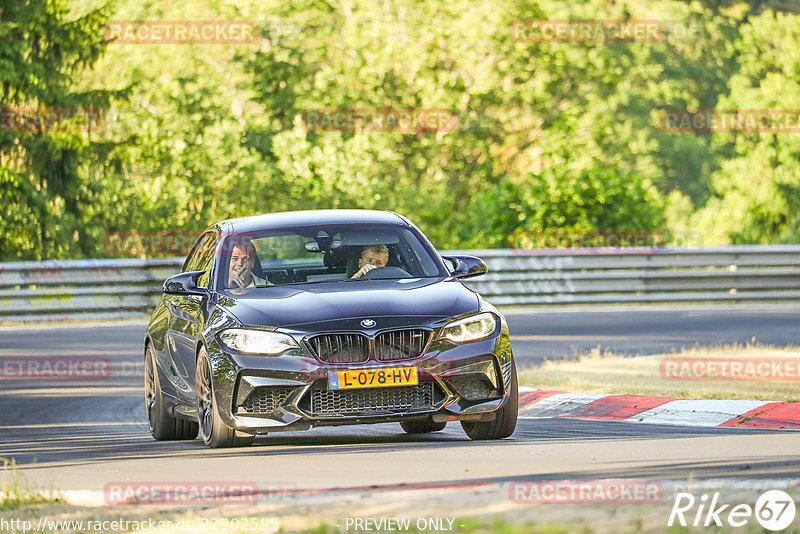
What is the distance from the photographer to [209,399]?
370 inches

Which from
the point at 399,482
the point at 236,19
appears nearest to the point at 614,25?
the point at 236,19

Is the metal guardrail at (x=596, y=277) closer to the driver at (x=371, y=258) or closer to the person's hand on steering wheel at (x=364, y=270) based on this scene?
the driver at (x=371, y=258)

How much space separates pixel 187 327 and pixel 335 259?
1.09m

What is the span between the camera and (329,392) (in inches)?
354

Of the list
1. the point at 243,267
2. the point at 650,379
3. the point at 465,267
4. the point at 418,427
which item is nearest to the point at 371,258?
the point at 465,267

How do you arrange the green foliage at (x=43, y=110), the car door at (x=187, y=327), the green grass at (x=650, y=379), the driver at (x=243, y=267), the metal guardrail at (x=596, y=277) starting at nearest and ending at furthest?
the car door at (x=187, y=327) → the driver at (x=243, y=267) → the green grass at (x=650, y=379) → the metal guardrail at (x=596, y=277) → the green foliage at (x=43, y=110)

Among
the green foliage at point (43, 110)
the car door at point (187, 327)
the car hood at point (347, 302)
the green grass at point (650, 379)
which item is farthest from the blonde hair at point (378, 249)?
the green foliage at point (43, 110)

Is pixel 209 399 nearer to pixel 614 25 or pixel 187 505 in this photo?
pixel 187 505

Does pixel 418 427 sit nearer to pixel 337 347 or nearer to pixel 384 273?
pixel 384 273

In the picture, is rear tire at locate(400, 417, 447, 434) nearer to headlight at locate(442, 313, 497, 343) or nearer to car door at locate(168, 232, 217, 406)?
headlight at locate(442, 313, 497, 343)

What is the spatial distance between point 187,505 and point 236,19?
1509 inches

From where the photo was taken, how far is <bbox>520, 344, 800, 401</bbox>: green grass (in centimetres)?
1216

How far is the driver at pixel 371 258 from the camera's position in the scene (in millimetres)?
10164

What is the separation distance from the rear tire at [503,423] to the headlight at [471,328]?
31 centimetres
